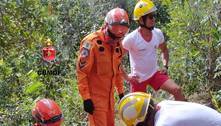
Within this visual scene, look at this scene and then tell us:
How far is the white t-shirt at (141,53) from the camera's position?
6.87m

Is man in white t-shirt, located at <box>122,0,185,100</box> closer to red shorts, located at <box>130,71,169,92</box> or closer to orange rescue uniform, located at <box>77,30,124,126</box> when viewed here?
red shorts, located at <box>130,71,169,92</box>

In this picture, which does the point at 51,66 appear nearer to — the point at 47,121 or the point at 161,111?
the point at 47,121

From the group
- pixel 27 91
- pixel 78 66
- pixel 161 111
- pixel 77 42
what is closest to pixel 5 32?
pixel 27 91

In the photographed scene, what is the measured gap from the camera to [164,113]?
13.8ft

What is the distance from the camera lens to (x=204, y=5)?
8.47 metres

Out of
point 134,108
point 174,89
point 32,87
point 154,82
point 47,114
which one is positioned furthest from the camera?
point 32,87

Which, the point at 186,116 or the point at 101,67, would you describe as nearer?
the point at 186,116

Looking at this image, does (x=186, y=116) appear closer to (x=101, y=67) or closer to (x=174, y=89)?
(x=101, y=67)

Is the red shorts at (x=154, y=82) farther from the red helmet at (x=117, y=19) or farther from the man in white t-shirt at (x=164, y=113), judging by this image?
the man in white t-shirt at (x=164, y=113)

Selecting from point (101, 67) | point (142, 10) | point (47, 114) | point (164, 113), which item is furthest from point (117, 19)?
point (164, 113)

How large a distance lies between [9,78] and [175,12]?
3.01 m

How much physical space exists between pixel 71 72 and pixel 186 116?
7462mm

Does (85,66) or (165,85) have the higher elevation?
(85,66)

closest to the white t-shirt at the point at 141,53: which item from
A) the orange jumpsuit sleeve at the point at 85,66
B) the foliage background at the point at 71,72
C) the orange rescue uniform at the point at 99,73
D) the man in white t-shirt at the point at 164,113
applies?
the orange rescue uniform at the point at 99,73
